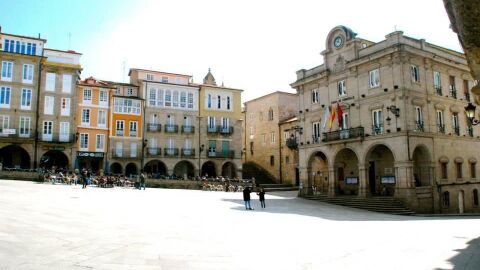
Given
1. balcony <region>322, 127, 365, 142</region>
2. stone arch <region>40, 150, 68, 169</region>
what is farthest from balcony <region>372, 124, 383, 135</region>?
stone arch <region>40, 150, 68, 169</region>

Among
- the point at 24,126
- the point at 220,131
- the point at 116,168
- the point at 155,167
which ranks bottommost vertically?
the point at 116,168

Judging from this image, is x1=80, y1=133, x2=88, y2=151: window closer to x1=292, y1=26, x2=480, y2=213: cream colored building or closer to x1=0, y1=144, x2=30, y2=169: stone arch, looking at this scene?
x1=0, y1=144, x2=30, y2=169: stone arch

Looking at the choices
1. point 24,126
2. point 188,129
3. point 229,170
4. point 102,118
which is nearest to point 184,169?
point 188,129

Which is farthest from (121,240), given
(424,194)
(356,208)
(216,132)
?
(216,132)

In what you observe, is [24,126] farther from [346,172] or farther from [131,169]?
[346,172]

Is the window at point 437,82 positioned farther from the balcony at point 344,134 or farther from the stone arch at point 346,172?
the stone arch at point 346,172

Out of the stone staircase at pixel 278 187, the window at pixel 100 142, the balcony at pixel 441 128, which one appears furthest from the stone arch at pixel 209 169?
the balcony at pixel 441 128

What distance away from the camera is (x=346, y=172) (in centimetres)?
3744

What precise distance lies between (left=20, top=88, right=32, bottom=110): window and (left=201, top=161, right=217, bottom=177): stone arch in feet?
73.8

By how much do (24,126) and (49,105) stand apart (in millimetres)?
3486

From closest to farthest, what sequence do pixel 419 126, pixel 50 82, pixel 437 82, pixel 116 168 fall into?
pixel 419 126 → pixel 437 82 → pixel 50 82 → pixel 116 168

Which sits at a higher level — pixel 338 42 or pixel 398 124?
pixel 338 42

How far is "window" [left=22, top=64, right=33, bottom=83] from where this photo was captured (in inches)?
1735

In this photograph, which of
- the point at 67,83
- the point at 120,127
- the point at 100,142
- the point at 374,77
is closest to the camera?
the point at 374,77
